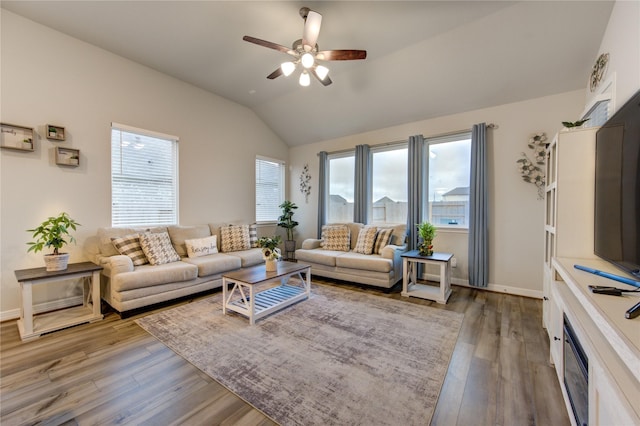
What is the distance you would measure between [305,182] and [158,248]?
3.38 m

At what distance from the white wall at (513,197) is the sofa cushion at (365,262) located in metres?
1.27

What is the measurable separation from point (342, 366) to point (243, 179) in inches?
162

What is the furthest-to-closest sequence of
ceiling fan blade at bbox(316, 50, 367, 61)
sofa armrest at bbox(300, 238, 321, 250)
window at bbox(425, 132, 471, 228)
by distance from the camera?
sofa armrest at bbox(300, 238, 321, 250) → window at bbox(425, 132, 471, 228) → ceiling fan blade at bbox(316, 50, 367, 61)

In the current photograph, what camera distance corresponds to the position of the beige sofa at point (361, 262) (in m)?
3.79

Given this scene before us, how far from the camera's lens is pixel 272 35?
3.21 metres

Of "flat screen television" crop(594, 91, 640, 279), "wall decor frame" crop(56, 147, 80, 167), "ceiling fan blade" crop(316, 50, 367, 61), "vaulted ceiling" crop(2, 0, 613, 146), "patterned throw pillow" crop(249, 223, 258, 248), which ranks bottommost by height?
"patterned throw pillow" crop(249, 223, 258, 248)

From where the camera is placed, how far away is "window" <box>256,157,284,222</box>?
5.70 metres

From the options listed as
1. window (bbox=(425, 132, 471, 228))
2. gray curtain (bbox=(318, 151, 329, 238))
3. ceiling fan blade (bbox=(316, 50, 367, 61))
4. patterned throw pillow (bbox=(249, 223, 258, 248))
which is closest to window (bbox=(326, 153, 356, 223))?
gray curtain (bbox=(318, 151, 329, 238))

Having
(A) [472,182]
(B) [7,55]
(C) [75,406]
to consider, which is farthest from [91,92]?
(A) [472,182]

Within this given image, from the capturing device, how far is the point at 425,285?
13.3ft

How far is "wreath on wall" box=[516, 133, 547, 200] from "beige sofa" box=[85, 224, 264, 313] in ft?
13.9

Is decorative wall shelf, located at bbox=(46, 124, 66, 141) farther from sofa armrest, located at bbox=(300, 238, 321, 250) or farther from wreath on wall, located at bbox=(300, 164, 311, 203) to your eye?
wreath on wall, located at bbox=(300, 164, 311, 203)

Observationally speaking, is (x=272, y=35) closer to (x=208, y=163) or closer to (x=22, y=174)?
(x=208, y=163)

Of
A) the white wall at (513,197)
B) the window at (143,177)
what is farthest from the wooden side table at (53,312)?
the white wall at (513,197)
